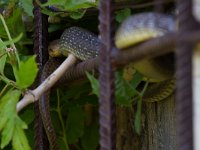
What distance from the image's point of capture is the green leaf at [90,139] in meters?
2.13

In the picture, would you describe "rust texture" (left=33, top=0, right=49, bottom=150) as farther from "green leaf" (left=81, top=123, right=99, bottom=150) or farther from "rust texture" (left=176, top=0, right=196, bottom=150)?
"rust texture" (left=176, top=0, right=196, bottom=150)

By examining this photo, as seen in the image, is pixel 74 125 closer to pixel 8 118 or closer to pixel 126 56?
pixel 8 118

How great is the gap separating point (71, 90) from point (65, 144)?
0.61 ft

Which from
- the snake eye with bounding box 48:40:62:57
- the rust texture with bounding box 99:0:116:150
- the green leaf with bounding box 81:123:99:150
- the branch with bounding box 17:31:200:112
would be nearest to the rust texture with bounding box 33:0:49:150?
the snake eye with bounding box 48:40:62:57

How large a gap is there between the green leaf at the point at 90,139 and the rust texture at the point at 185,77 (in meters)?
1.27

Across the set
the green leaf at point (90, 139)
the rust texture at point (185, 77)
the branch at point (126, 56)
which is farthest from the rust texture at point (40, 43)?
the rust texture at point (185, 77)

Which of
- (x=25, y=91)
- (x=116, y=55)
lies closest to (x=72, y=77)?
(x=25, y=91)

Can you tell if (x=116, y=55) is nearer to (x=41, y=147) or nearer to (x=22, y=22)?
(x=41, y=147)

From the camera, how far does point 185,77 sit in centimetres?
88

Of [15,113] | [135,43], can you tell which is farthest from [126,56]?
[15,113]

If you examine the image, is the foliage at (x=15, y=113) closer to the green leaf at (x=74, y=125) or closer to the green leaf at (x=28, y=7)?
the green leaf at (x=28, y=7)

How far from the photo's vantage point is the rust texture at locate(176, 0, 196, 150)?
2.84 feet

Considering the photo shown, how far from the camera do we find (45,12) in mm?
1737

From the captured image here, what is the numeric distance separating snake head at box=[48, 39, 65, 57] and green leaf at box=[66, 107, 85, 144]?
0.78ft
